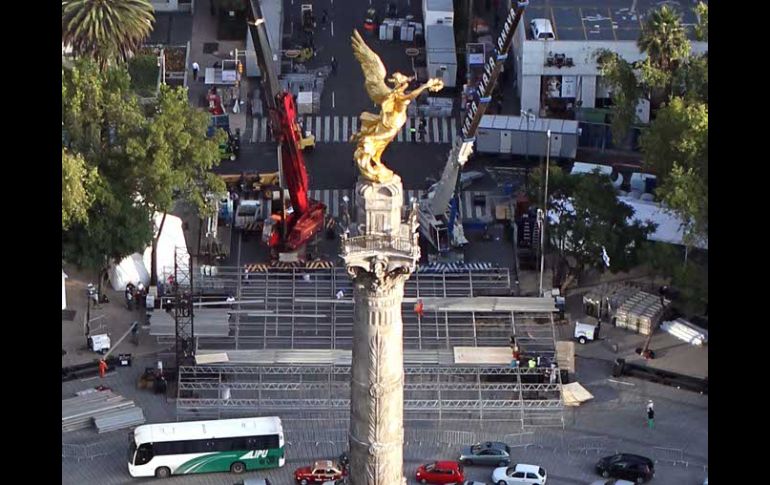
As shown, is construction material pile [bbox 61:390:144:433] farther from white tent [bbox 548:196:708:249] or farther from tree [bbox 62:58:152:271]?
white tent [bbox 548:196:708:249]

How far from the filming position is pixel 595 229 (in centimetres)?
16925

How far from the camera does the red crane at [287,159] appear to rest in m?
175

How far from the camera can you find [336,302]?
16775 centimetres

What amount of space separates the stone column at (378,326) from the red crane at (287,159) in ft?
189

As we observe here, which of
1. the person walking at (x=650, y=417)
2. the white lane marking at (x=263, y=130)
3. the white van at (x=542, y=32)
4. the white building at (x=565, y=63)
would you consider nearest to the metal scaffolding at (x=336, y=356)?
the person walking at (x=650, y=417)

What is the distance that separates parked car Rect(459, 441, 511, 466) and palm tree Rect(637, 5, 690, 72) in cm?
4346

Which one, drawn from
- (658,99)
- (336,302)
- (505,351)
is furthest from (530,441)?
(658,99)

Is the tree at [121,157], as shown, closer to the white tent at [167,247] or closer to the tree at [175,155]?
the tree at [175,155]

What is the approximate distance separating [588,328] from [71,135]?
124ft

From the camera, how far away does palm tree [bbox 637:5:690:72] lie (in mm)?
183625

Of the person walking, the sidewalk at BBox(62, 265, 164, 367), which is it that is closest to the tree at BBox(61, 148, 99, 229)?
the sidewalk at BBox(62, 265, 164, 367)

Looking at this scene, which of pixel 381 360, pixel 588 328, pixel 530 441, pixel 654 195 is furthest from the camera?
pixel 654 195

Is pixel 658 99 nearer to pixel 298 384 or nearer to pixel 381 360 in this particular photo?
pixel 298 384

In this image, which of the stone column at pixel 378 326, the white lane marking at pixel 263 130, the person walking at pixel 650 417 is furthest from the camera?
the white lane marking at pixel 263 130
